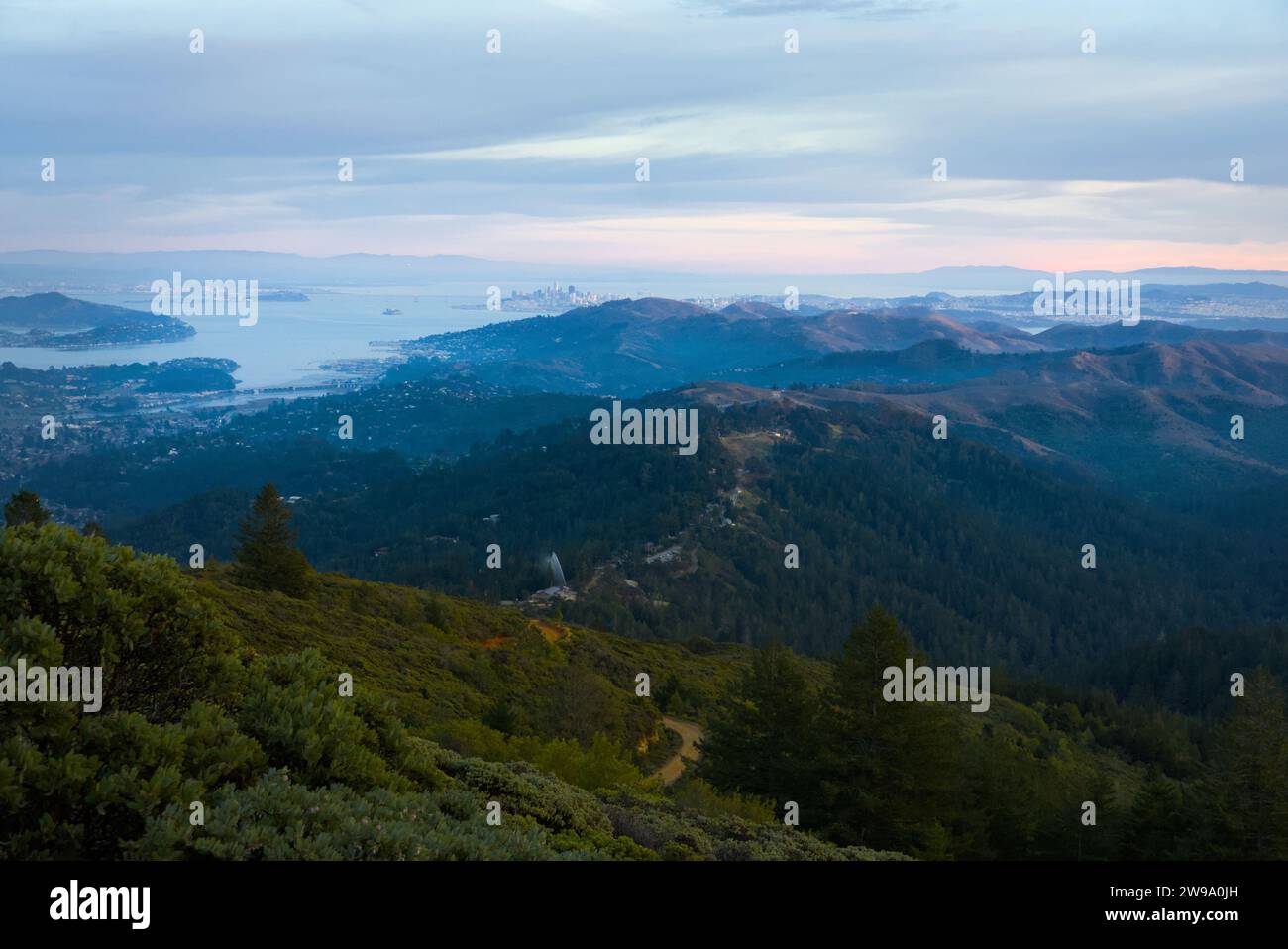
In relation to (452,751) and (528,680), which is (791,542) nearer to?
(528,680)

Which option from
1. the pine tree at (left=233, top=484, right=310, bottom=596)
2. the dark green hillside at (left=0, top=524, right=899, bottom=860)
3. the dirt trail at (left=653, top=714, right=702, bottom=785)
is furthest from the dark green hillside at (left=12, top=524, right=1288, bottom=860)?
the pine tree at (left=233, top=484, right=310, bottom=596)

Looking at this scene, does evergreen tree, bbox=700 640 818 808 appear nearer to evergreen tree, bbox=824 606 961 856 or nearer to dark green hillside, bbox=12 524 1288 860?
dark green hillside, bbox=12 524 1288 860

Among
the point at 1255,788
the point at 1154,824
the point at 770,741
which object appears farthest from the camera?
the point at 770,741

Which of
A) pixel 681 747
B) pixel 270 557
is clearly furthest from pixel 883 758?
pixel 270 557

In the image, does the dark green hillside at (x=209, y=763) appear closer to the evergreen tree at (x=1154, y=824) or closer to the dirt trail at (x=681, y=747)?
the evergreen tree at (x=1154, y=824)
